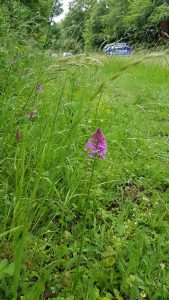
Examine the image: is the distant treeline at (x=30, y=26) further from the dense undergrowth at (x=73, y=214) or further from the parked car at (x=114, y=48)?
the parked car at (x=114, y=48)

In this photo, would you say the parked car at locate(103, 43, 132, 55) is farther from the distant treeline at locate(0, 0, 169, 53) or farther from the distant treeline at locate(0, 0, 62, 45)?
the distant treeline at locate(0, 0, 62, 45)

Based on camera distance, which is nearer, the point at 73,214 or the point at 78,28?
the point at 73,214

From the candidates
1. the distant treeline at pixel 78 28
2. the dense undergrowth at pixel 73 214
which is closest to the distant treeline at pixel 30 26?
the distant treeline at pixel 78 28

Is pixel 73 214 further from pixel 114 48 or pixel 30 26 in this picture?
pixel 30 26

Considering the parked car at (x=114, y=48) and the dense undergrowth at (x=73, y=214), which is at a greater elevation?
the parked car at (x=114, y=48)

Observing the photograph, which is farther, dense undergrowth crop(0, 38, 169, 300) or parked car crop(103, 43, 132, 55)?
parked car crop(103, 43, 132, 55)

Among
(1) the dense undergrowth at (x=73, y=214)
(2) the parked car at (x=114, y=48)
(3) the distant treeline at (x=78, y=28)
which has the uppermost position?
(3) the distant treeline at (x=78, y=28)

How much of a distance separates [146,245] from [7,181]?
29.3 inches

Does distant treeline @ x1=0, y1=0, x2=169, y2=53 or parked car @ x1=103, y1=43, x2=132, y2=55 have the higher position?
distant treeline @ x1=0, y1=0, x2=169, y2=53

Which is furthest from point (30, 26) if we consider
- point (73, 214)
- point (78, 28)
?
point (73, 214)

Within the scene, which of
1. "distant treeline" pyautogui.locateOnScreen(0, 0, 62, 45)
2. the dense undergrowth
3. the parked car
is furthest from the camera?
the parked car

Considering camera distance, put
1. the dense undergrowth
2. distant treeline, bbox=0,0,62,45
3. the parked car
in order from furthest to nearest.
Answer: the parked car, distant treeline, bbox=0,0,62,45, the dense undergrowth

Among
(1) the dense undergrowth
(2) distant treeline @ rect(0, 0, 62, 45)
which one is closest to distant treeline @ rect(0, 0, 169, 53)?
(2) distant treeline @ rect(0, 0, 62, 45)

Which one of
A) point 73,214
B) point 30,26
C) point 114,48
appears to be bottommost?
point 73,214
